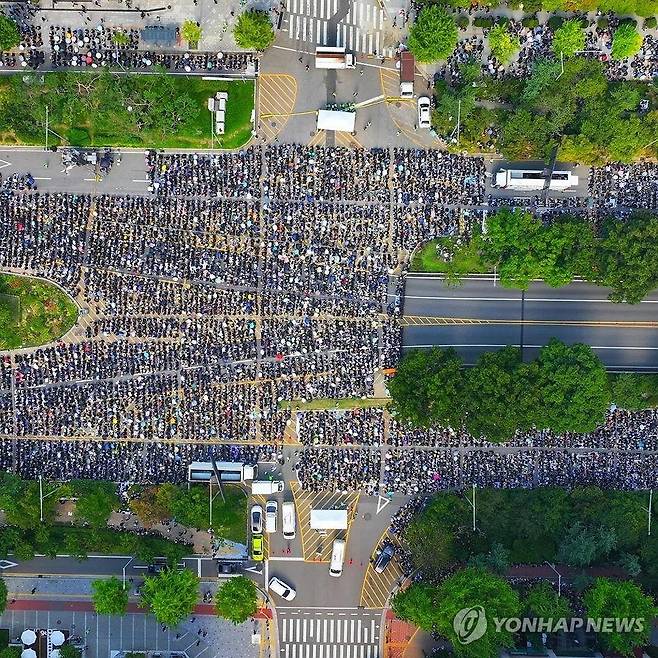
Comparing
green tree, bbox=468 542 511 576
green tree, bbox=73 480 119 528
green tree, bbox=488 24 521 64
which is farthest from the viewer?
green tree, bbox=488 24 521 64

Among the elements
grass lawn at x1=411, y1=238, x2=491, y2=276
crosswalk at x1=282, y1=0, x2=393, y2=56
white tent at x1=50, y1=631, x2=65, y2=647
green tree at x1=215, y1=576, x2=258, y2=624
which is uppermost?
crosswalk at x1=282, y1=0, x2=393, y2=56

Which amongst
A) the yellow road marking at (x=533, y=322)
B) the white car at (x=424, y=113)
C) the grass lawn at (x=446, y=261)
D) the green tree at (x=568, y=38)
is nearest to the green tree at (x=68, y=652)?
the yellow road marking at (x=533, y=322)

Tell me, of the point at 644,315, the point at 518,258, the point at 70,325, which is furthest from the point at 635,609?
the point at 70,325

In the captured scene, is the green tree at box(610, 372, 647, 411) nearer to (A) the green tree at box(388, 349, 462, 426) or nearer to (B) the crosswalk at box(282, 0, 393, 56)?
(A) the green tree at box(388, 349, 462, 426)

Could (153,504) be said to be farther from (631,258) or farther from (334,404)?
(631,258)

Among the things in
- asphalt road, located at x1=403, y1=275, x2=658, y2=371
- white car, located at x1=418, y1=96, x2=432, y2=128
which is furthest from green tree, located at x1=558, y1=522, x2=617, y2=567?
white car, located at x1=418, y1=96, x2=432, y2=128

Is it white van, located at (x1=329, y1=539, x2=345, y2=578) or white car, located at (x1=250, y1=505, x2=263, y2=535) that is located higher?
white car, located at (x1=250, y1=505, x2=263, y2=535)

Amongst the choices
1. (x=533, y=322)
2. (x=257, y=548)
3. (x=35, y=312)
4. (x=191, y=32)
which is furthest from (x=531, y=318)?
(x=35, y=312)

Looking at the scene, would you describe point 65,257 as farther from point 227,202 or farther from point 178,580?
point 178,580
